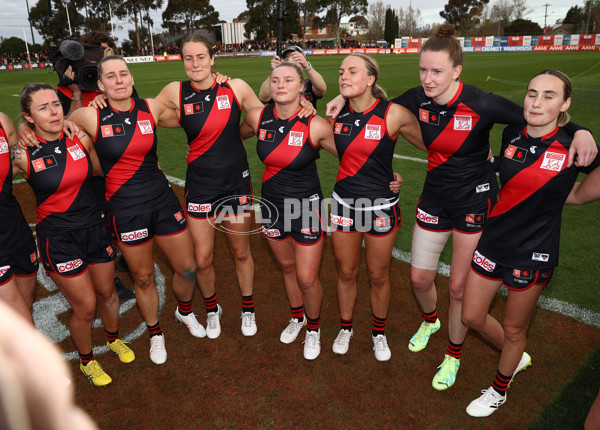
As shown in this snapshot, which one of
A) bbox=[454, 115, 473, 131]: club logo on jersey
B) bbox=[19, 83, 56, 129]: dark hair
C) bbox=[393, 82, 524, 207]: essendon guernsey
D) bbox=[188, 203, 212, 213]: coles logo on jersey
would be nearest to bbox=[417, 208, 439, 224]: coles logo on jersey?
bbox=[393, 82, 524, 207]: essendon guernsey

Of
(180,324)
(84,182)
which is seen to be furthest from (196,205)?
(180,324)

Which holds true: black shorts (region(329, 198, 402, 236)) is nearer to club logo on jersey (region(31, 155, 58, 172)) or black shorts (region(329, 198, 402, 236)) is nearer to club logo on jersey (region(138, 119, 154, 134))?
club logo on jersey (region(138, 119, 154, 134))

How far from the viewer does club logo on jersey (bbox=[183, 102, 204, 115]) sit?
4.11 meters

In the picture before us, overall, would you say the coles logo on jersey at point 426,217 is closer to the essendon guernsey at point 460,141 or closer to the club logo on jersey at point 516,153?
the essendon guernsey at point 460,141

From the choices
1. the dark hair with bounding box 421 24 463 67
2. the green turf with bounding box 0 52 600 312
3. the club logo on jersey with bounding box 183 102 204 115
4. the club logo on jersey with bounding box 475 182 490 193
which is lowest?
the green turf with bounding box 0 52 600 312

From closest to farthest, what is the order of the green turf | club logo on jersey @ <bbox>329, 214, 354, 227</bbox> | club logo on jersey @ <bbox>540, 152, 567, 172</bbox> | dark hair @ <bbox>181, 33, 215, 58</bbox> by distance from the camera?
club logo on jersey @ <bbox>540, 152, 567, 172</bbox> < club logo on jersey @ <bbox>329, 214, 354, 227</bbox> < dark hair @ <bbox>181, 33, 215, 58</bbox> < the green turf

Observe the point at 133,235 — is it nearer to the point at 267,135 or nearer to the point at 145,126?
the point at 145,126

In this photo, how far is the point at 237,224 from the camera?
14.1 ft

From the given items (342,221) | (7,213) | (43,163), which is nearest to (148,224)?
(43,163)

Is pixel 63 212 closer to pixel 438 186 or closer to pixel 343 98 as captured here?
pixel 343 98

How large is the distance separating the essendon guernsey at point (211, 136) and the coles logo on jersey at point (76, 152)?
95cm

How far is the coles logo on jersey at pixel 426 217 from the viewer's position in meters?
3.77

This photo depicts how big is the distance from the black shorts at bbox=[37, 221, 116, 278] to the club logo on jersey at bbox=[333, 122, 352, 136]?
210 cm

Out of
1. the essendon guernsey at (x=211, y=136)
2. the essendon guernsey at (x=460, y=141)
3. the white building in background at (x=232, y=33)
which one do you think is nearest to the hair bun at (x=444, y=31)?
the essendon guernsey at (x=460, y=141)
